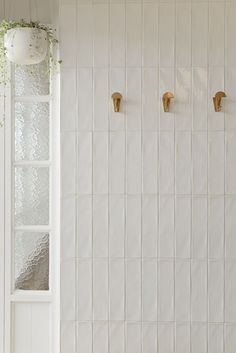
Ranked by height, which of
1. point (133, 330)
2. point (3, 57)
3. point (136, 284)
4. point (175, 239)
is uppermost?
point (3, 57)

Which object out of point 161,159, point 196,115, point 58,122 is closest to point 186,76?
point 196,115

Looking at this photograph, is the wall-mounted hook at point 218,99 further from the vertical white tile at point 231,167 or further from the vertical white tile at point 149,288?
the vertical white tile at point 149,288

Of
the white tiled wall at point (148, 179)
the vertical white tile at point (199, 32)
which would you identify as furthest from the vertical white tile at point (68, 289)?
the vertical white tile at point (199, 32)

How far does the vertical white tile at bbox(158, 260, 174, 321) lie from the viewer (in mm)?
3467

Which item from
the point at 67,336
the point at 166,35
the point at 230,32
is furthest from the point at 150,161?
the point at 67,336

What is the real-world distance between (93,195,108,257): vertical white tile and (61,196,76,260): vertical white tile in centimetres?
10

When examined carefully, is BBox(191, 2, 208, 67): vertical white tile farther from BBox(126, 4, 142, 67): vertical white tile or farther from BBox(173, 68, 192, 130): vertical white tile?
BBox(126, 4, 142, 67): vertical white tile

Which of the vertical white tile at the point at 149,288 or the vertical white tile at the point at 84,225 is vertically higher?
the vertical white tile at the point at 84,225

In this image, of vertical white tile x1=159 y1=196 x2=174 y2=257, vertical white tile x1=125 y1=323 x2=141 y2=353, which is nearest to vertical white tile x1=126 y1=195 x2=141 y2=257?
A: vertical white tile x1=159 y1=196 x2=174 y2=257

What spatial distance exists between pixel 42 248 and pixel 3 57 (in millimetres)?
991

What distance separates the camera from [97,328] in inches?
138

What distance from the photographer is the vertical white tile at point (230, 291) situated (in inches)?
136

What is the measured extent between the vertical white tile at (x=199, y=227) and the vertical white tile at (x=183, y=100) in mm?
365

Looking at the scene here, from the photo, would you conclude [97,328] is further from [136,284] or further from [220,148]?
[220,148]
